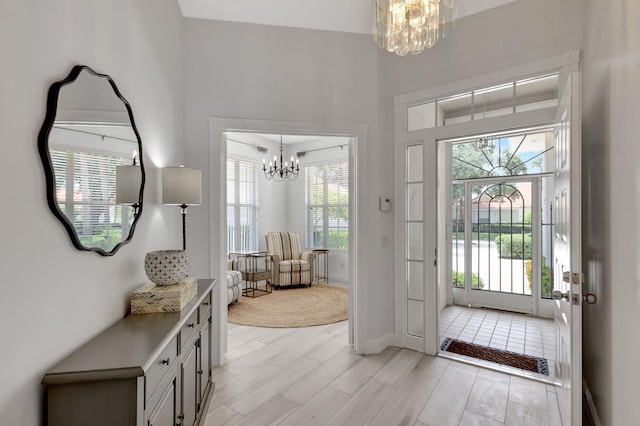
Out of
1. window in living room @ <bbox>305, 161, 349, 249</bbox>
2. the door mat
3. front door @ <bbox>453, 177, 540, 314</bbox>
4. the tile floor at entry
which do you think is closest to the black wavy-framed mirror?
the door mat

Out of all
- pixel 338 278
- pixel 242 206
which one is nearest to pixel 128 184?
pixel 242 206

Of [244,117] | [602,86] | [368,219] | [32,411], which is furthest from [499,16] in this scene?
[32,411]

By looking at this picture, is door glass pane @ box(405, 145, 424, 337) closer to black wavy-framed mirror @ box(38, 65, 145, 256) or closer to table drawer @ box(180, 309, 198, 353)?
table drawer @ box(180, 309, 198, 353)

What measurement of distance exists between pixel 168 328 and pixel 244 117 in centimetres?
212

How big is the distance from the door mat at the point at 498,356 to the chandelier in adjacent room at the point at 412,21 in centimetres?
287

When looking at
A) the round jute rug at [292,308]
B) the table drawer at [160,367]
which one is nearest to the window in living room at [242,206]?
the round jute rug at [292,308]

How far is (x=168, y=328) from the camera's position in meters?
1.50

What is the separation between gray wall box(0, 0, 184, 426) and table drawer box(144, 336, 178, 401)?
1.08 feet

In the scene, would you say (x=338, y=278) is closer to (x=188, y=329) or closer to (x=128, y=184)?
(x=188, y=329)

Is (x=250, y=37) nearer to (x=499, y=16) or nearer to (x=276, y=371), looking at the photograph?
(x=499, y=16)

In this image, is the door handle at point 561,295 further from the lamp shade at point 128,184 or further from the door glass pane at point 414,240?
the lamp shade at point 128,184

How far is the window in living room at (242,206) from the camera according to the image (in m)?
6.16

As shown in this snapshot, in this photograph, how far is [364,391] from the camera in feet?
8.29

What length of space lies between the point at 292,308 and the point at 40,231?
396 centimetres
